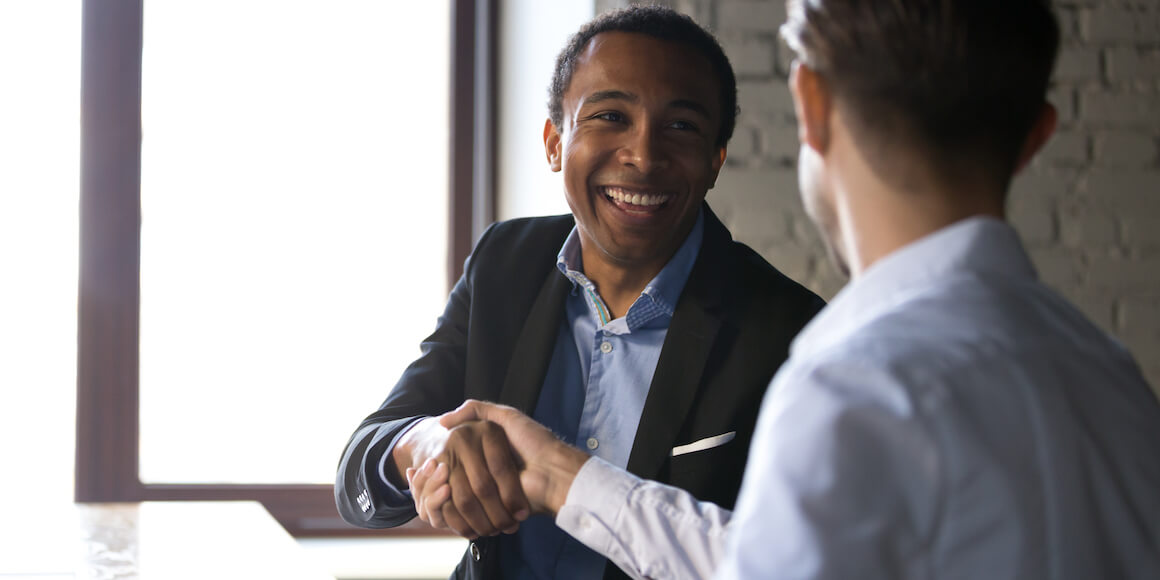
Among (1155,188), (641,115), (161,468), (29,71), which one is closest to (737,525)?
(641,115)

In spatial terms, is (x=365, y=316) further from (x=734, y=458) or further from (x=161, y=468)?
(x=734, y=458)

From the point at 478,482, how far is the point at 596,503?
7.5 inches

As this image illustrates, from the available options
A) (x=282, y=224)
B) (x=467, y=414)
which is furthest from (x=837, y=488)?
(x=282, y=224)

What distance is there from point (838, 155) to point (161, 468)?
2.25 meters

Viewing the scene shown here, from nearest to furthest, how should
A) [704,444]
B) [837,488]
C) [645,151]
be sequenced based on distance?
[837,488] < [704,444] < [645,151]

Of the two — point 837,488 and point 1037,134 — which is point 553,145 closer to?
point 1037,134

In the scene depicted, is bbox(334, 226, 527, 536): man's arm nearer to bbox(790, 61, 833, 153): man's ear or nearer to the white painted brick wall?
bbox(790, 61, 833, 153): man's ear

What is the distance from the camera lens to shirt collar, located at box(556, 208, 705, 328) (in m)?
1.37

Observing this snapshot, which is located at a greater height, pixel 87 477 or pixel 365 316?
pixel 365 316

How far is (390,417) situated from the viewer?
141 cm

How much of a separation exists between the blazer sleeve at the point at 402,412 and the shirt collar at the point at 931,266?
85 cm

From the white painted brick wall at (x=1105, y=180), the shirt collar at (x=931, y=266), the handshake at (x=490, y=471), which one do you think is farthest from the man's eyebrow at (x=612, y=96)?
the white painted brick wall at (x=1105, y=180)

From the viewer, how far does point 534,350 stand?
1.39 meters

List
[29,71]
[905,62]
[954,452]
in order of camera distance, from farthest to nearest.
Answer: [29,71], [905,62], [954,452]
